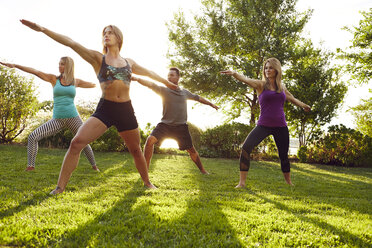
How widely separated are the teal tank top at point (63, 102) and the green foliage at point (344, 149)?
33.9ft

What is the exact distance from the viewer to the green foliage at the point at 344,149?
1081 centimetres

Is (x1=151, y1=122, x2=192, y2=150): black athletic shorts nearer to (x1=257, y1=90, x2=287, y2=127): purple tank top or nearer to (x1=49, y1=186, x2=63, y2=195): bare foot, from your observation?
(x1=257, y1=90, x2=287, y2=127): purple tank top

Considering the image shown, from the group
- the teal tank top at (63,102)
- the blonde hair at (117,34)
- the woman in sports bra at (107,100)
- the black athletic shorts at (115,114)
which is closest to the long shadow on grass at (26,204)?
the woman in sports bra at (107,100)

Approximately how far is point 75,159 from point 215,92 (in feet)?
40.3

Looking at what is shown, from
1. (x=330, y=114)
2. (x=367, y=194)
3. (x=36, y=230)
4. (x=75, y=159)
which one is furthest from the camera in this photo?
(x=330, y=114)

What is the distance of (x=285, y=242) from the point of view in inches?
85.7

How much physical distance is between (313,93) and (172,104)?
32.8ft

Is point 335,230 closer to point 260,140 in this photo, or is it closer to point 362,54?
point 260,140

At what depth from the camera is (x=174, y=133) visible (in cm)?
550

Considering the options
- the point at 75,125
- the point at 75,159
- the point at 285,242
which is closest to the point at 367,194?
the point at 285,242

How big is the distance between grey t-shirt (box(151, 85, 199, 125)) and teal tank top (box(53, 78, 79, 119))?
1.76m

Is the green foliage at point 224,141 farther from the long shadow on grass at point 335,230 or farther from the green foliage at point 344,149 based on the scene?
the long shadow on grass at point 335,230

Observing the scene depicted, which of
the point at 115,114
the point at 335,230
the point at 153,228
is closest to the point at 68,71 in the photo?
the point at 115,114

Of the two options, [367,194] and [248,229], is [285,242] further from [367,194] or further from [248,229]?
[367,194]
